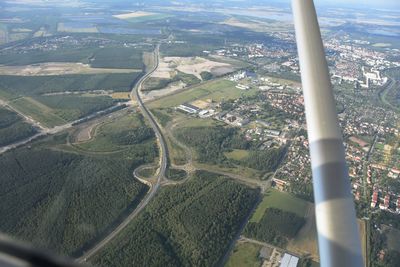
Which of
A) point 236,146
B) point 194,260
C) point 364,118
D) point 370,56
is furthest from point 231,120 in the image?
point 370,56

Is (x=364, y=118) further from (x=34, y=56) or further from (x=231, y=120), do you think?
(x=34, y=56)

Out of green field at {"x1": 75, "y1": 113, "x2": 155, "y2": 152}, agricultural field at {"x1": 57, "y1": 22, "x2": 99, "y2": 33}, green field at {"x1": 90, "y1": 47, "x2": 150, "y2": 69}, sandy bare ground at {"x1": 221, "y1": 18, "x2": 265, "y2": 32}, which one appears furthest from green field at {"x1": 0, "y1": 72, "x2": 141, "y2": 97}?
sandy bare ground at {"x1": 221, "y1": 18, "x2": 265, "y2": 32}

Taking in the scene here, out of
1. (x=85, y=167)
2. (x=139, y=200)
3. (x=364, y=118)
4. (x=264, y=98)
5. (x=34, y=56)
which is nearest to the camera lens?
(x=139, y=200)

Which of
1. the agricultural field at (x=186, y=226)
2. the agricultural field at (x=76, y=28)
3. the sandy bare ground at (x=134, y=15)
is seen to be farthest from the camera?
the sandy bare ground at (x=134, y=15)

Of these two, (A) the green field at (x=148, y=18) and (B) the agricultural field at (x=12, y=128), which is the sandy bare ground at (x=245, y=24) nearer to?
(A) the green field at (x=148, y=18)

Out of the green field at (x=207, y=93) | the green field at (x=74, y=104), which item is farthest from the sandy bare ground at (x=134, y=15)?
the green field at (x=74, y=104)

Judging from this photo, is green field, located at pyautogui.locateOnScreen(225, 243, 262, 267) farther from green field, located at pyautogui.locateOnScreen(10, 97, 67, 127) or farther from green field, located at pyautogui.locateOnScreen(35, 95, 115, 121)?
green field, located at pyautogui.locateOnScreen(35, 95, 115, 121)
